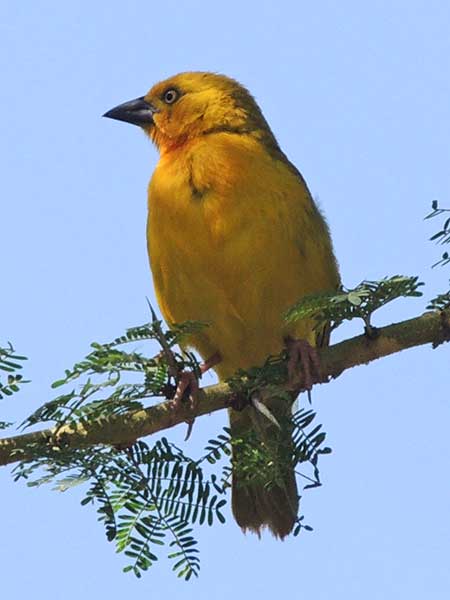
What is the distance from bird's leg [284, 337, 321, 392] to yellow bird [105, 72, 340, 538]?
82 centimetres

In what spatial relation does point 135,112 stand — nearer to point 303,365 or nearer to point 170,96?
point 170,96

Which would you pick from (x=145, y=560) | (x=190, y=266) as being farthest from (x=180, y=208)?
(x=145, y=560)

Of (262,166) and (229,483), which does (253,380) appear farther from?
(262,166)

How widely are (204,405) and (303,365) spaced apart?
1.47ft

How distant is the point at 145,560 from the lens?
2.98 metres

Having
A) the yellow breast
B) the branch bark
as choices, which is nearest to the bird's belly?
the yellow breast

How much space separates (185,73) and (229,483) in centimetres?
379

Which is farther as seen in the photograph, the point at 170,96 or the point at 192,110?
the point at 170,96

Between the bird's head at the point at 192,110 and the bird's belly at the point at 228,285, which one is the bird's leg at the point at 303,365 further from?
the bird's head at the point at 192,110

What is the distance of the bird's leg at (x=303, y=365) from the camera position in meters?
3.80

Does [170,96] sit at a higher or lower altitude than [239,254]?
higher

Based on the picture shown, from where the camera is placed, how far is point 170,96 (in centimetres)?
644

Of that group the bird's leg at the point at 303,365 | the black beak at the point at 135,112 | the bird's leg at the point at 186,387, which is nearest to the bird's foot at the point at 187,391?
the bird's leg at the point at 186,387

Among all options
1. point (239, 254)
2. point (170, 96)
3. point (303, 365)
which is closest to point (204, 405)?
point (303, 365)
